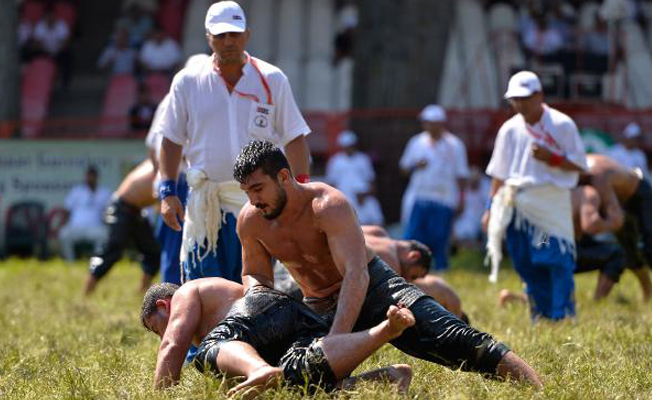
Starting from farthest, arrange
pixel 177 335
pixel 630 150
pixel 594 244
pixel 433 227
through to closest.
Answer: pixel 630 150 < pixel 433 227 < pixel 594 244 < pixel 177 335

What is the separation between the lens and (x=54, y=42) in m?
21.3

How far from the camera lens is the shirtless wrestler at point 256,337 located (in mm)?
5750

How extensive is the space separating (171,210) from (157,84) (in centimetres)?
1255

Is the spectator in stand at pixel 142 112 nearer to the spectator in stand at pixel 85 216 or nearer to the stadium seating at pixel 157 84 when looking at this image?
the stadium seating at pixel 157 84

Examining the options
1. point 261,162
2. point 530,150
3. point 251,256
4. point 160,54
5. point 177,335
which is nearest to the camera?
point 261,162

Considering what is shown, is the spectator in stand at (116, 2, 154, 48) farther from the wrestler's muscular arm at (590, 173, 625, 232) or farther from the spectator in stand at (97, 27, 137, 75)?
the wrestler's muscular arm at (590, 173, 625, 232)

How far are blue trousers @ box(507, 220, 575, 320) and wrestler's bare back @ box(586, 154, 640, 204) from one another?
93 centimetres

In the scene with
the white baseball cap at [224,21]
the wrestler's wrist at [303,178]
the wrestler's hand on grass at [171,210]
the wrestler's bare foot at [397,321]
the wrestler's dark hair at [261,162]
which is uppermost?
the white baseball cap at [224,21]

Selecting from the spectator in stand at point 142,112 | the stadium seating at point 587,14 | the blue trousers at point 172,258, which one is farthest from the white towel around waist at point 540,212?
the stadium seating at point 587,14

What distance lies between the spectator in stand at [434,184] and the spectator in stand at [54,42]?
26.6 ft

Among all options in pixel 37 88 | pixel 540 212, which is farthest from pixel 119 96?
pixel 540 212

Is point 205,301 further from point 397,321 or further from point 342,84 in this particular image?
point 342,84

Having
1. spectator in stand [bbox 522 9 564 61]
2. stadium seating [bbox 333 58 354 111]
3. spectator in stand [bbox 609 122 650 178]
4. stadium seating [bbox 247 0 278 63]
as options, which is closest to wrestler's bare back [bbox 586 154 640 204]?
spectator in stand [bbox 609 122 650 178]

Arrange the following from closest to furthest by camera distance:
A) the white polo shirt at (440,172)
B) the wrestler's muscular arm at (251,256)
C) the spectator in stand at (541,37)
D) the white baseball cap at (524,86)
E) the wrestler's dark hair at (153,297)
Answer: the wrestler's muscular arm at (251,256), the wrestler's dark hair at (153,297), the white baseball cap at (524,86), the white polo shirt at (440,172), the spectator in stand at (541,37)
